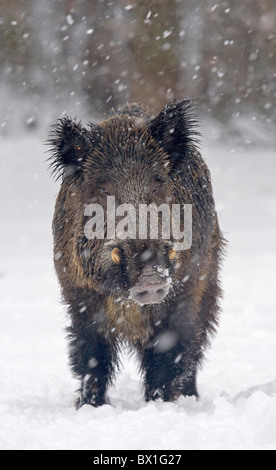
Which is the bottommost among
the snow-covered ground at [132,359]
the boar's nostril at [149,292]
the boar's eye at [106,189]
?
the snow-covered ground at [132,359]

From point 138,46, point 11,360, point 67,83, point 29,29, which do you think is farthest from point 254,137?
point 11,360

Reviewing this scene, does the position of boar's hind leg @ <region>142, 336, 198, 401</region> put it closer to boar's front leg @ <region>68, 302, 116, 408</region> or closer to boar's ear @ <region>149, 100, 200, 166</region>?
boar's front leg @ <region>68, 302, 116, 408</region>

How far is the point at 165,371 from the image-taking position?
480cm

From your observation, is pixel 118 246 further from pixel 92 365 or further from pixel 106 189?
pixel 92 365

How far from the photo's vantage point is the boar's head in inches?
153

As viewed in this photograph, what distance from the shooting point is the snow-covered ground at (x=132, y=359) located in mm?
3484

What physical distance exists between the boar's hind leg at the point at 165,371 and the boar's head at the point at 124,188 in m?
0.62

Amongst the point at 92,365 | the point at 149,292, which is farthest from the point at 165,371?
the point at 149,292

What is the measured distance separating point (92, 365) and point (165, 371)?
1.81 ft

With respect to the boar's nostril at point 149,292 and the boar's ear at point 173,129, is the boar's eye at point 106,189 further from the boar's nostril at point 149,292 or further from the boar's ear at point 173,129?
the boar's nostril at point 149,292

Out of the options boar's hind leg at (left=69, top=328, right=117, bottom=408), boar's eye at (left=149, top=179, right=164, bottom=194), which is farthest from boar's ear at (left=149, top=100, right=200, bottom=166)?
boar's hind leg at (left=69, top=328, right=117, bottom=408)

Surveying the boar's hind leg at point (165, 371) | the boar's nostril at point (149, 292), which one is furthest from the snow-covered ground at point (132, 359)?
the boar's nostril at point (149, 292)

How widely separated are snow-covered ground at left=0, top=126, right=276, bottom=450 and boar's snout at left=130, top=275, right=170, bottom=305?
27.2 inches

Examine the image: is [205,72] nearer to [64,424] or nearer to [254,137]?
[254,137]
